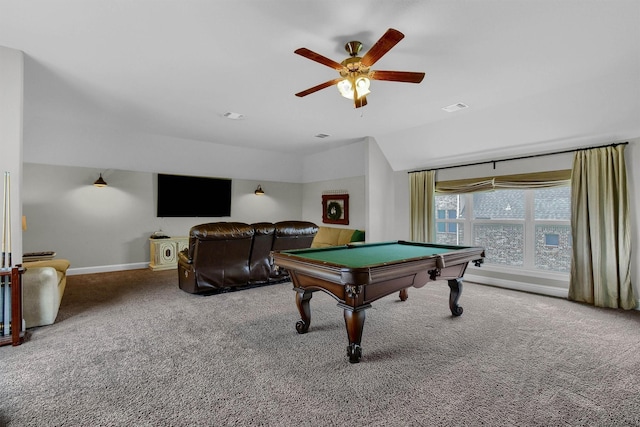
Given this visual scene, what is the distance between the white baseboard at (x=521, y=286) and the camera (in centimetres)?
441

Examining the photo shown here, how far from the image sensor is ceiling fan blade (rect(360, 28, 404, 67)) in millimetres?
2100

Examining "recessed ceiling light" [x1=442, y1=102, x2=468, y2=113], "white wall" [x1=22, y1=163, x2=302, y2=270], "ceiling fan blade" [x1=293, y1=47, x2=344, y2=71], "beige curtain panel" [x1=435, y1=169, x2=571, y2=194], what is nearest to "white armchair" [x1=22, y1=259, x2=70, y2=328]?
"white wall" [x1=22, y1=163, x2=302, y2=270]

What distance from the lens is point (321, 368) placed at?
7.66 feet

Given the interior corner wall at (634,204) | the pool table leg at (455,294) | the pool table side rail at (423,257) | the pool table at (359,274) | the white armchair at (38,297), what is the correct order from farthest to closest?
the interior corner wall at (634,204) → the pool table leg at (455,294) → the white armchair at (38,297) → the pool table side rail at (423,257) → the pool table at (359,274)

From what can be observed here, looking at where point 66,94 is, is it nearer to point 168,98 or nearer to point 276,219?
point 168,98

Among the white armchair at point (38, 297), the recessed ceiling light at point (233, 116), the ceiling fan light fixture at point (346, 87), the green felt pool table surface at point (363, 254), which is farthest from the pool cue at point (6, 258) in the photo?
the ceiling fan light fixture at point (346, 87)

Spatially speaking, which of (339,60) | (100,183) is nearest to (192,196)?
(100,183)

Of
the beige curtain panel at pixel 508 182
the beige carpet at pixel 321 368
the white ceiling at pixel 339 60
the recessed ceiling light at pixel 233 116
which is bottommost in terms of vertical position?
the beige carpet at pixel 321 368

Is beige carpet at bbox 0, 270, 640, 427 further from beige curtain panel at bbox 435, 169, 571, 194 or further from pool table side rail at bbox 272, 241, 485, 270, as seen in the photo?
beige curtain panel at bbox 435, 169, 571, 194

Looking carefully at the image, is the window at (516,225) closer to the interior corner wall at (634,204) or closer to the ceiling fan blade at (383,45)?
the interior corner wall at (634,204)

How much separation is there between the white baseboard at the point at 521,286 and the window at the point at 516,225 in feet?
0.85

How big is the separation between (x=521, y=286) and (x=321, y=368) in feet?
12.7

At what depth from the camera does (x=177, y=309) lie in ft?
12.3

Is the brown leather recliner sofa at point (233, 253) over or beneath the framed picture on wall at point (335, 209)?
beneath
